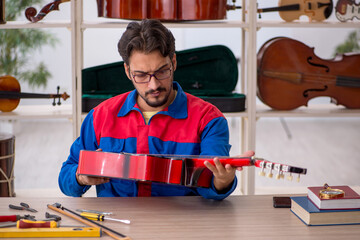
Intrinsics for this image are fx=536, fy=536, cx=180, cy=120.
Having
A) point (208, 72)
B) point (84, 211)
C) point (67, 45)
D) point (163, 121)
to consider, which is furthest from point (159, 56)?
point (67, 45)

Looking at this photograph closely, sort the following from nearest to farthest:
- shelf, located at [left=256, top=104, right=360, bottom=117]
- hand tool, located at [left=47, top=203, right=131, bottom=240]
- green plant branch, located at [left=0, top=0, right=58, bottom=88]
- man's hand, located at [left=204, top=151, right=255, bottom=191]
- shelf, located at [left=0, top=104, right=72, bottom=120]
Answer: hand tool, located at [left=47, top=203, right=131, bottom=240]
man's hand, located at [left=204, top=151, right=255, bottom=191]
shelf, located at [left=0, top=104, right=72, bottom=120]
shelf, located at [left=256, top=104, right=360, bottom=117]
green plant branch, located at [left=0, top=0, right=58, bottom=88]

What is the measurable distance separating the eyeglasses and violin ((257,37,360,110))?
134cm

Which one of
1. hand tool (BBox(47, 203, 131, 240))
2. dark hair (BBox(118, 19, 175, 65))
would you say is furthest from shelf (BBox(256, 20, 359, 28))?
hand tool (BBox(47, 203, 131, 240))

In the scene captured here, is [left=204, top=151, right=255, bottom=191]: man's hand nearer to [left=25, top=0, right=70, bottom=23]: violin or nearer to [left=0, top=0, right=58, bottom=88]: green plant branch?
[left=25, top=0, right=70, bottom=23]: violin

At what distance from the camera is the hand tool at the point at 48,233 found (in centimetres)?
135

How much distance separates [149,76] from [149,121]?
179 millimetres

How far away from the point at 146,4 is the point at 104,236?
1640 mm

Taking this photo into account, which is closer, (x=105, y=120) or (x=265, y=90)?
(x=105, y=120)

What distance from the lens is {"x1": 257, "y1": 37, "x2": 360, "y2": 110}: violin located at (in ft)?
9.89

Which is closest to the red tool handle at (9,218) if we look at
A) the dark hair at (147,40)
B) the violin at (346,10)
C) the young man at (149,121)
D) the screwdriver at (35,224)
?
the screwdriver at (35,224)

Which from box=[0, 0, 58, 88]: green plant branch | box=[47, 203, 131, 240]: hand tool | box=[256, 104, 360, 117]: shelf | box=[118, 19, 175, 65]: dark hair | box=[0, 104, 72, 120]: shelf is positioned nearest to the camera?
box=[47, 203, 131, 240]: hand tool

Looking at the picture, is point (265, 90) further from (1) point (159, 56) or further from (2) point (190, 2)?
(1) point (159, 56)

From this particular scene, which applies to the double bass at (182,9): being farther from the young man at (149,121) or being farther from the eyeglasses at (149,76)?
the eyeglasses at (149,76)

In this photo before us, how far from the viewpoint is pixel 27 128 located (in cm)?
647
